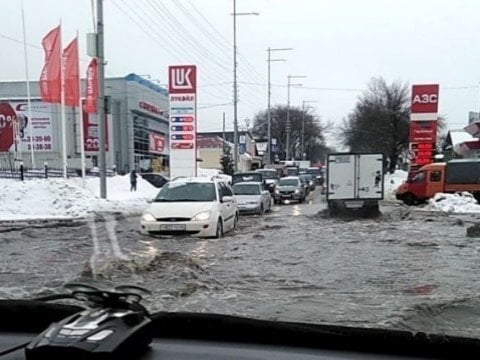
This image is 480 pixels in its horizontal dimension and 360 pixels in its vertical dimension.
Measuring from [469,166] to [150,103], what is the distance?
45.8 meters

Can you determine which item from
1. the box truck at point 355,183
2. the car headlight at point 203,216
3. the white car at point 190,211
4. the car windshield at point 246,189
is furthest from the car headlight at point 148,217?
the car windshield at point 246,189

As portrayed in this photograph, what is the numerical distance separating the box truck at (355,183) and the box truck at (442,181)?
7.00m

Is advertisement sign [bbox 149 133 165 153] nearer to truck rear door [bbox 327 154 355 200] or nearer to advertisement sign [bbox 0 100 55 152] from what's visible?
advertisement sign [bbox 0 100 55 152]

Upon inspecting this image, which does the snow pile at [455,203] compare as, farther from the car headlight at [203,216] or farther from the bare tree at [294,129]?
the bare tree at [294,129]

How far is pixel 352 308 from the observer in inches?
272

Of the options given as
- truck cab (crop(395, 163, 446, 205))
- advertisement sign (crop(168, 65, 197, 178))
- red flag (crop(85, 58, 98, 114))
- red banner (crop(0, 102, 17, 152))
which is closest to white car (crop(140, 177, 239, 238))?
red flag (crop(85, 58, 98, 114))

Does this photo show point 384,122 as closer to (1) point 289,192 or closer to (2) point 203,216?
(1) point 289,192

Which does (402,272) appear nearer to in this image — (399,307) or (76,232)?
(399,307)

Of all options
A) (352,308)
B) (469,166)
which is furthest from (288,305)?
(469,166)

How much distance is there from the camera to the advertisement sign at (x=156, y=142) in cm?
7041

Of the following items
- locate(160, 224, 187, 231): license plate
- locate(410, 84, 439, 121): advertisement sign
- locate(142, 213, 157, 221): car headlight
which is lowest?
locate(160, 224, 187, 231): license plate

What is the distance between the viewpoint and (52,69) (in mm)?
27688

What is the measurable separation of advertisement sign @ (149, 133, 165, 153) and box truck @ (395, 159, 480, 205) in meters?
42.4

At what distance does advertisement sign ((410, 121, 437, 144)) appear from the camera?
3903 cm
